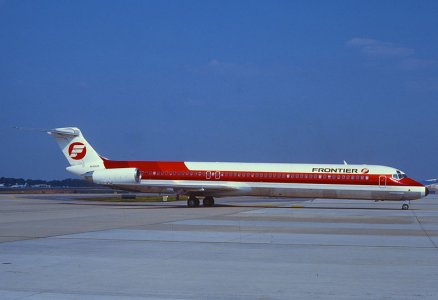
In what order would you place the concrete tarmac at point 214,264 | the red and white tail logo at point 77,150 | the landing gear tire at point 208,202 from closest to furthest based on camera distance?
1. the concrete tarmac at point 214,264
2. the landing gear tire at point 208,202
3. the red and white tail logo at point 77,150

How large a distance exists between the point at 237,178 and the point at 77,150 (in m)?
11.1

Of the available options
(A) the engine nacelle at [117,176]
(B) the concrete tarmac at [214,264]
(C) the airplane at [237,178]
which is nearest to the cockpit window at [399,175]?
(C) the airplane at [237,178]

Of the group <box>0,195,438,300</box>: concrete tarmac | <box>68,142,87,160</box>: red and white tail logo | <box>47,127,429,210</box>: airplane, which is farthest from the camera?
<box>68,142,87,160</box>: red and white tail logo

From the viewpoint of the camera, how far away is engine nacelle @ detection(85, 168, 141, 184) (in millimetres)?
38719

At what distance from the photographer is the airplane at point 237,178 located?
36219 mm

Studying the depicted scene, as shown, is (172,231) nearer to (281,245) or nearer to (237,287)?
(281,245)

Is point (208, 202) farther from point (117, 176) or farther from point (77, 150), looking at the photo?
point (77, 150)

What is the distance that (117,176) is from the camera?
3906 cm

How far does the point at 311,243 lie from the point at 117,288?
7.43 m

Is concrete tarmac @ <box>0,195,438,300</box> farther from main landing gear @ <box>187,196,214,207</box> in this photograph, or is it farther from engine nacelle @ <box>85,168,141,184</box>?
main landing gear @ <box>187,196,214,207</box>

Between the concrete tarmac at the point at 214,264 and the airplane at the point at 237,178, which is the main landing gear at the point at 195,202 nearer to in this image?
the airplane at the point at 237,178

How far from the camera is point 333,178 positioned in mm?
36688

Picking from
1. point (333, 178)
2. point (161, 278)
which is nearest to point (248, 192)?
point (333, 178)

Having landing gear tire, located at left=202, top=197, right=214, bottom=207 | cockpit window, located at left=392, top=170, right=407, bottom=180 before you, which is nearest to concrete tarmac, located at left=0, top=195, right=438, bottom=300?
cockpit window, located at left=392, top=170, right=407, bottom=180
